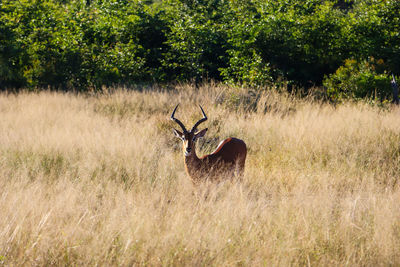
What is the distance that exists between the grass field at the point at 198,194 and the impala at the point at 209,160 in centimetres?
19

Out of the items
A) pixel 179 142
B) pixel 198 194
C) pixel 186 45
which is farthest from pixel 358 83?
pixel 198 194

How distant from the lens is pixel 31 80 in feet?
46.4

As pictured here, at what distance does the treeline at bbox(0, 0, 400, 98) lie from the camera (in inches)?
568

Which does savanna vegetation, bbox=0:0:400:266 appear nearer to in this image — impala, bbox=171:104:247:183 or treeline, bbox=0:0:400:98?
treeline, bbox=0:0:400:98

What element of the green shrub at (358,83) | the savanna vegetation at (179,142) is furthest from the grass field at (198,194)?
the green shrub at (358,83)

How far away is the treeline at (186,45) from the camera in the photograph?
14422 mm

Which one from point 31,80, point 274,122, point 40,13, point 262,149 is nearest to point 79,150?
point 262,149

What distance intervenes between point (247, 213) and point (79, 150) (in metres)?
3.44

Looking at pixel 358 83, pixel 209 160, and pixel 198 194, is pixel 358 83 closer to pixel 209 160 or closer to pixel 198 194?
pixel 209 160

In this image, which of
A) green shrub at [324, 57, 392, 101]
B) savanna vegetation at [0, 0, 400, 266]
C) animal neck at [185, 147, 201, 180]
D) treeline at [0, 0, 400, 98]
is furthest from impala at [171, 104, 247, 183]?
treeline at [0, 0, 400, 98]

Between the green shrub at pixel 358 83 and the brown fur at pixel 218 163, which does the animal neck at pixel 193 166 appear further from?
the green shrub at pixel 358 83

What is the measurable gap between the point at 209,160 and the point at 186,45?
11070 millimetres

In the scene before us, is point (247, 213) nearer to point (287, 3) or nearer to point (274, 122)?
point (274, 122)

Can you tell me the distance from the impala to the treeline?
8875mm
